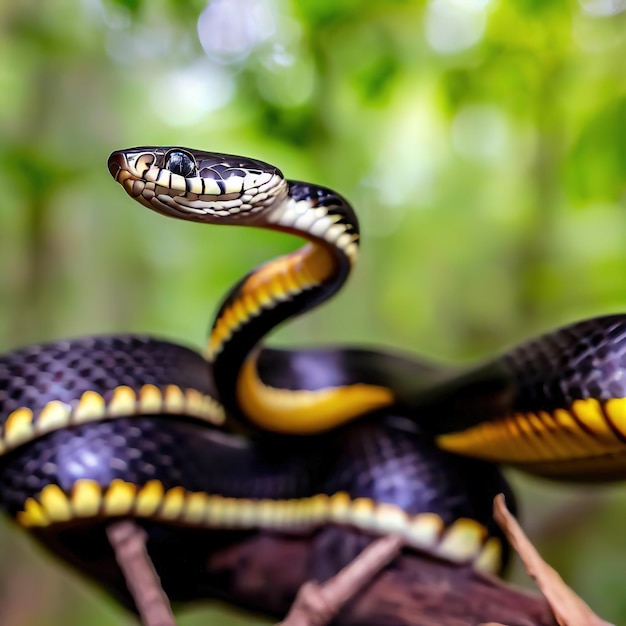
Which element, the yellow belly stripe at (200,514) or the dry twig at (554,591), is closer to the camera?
the dry twig at (554,591)

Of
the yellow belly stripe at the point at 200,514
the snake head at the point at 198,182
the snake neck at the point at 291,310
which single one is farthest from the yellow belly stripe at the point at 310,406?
the snake head at the point at 198,182

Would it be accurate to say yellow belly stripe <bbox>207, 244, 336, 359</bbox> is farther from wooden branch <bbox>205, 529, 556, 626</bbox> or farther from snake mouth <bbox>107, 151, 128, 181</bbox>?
wooden branch <bbox>205, 529, 556, 626</bbox>

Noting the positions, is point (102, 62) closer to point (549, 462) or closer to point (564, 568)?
point (549, 462)

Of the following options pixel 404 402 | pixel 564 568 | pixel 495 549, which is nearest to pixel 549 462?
pixel 495 549

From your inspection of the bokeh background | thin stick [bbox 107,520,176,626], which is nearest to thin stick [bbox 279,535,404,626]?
thin stick [bbox 107,520,176,626]

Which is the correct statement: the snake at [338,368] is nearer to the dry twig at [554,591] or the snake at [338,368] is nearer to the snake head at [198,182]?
the snake head at [198,182]

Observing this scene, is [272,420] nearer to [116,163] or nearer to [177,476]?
[177,476]
